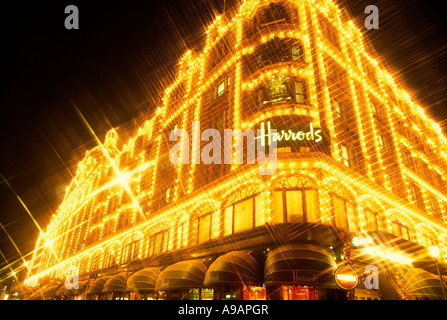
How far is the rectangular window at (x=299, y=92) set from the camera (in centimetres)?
1955

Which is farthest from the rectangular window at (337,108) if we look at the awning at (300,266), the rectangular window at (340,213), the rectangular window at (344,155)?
the awning at (300,266)

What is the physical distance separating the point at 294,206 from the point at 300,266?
3525 mm

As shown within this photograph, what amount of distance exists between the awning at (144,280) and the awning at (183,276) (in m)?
2.03

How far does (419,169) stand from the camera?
2955 centimetres

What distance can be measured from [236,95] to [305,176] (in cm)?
912

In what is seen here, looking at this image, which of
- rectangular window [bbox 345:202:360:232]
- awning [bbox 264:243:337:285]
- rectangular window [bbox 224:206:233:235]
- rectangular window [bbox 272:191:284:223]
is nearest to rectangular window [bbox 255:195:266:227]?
rectangular window [bbox 272:191:284:223]

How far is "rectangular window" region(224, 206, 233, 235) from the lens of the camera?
62.5ft

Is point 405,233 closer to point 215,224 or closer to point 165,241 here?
point 215,224

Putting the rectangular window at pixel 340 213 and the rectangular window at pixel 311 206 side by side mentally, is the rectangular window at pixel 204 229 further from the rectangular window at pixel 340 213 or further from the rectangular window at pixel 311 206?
the rectangular window at pixel 340 213

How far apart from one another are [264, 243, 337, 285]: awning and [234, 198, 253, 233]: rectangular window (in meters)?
3.58

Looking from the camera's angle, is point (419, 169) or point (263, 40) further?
point (419, 169)

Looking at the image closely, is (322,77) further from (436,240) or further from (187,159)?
(436,240)

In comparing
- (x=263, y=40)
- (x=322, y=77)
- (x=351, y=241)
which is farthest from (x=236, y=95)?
(x=351, y=241)
